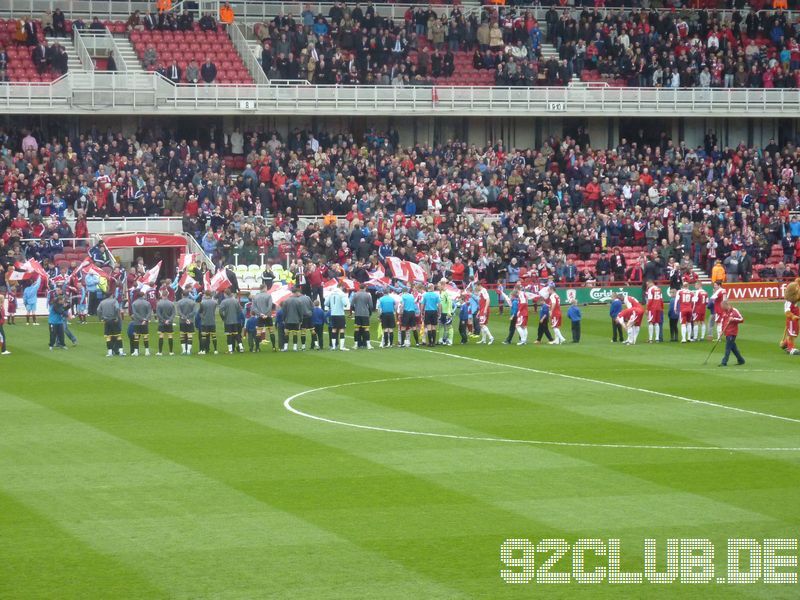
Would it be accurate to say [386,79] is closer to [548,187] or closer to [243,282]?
[548,187]

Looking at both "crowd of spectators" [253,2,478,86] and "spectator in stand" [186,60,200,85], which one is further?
"crowd of spectators" [253,2,478,86]

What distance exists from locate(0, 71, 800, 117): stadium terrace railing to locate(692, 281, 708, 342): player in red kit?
19.7 m

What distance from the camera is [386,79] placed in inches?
2208

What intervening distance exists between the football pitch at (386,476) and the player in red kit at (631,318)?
3905 millimetres

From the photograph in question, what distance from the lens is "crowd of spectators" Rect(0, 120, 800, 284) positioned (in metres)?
48.1

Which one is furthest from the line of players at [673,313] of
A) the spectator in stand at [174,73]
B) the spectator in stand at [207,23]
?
the spectator in stand at [207,23]

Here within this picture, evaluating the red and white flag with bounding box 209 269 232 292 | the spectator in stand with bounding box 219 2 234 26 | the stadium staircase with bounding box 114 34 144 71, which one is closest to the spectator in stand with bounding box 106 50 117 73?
the stadium staircase with bounding box 114 34 144 71

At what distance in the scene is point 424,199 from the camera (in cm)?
5247

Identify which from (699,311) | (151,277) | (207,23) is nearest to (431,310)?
(699,311)

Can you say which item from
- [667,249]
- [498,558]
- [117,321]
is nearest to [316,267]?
[117,321]

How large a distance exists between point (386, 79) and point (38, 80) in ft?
42.8

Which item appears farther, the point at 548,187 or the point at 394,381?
the point at 548,187

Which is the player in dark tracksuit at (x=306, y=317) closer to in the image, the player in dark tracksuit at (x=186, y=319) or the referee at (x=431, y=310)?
the player in dark tracksuit at (x=186, y=319)

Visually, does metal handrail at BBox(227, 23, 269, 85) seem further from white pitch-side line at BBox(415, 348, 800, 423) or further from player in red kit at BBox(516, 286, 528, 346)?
white pitch-side line at BBox(415, 348, 800, 423)
